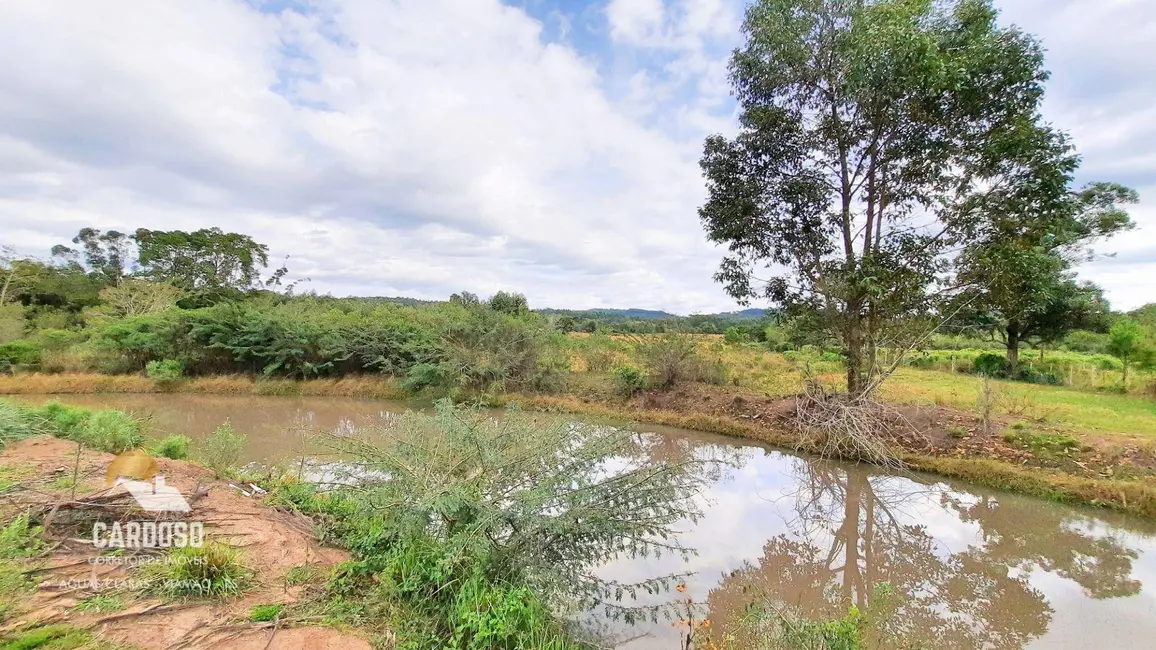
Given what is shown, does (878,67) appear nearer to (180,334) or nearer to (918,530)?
(918,530)

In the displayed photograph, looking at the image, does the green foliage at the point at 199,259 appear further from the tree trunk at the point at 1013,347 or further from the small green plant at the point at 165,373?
the tree trunk at the point at 1013,347

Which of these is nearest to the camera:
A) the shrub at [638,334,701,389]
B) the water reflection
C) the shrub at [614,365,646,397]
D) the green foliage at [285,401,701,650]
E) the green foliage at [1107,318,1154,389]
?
the green foliage at [285,401,701,650]

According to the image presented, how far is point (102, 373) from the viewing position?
14.7m

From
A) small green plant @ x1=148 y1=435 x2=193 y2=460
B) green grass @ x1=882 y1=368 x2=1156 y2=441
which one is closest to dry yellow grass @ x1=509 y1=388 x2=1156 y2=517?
green grass @ x1=882 y1=368 x2=1156 y2=441

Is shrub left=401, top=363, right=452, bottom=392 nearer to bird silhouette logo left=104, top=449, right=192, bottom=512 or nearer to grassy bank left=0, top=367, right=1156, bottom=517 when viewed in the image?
grassy bank left=0, top=367, right=1156, bottom=517

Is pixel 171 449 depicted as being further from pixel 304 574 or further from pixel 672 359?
pixel 672 359

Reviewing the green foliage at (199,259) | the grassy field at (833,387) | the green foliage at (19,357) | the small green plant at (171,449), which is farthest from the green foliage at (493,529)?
the green foliage at (199,259)

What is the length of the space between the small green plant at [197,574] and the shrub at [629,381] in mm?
9889

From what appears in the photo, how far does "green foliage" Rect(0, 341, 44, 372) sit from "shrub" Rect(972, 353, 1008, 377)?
105ft

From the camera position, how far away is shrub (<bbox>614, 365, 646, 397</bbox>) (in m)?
12.4

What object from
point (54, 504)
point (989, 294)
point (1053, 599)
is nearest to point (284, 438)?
point (54, 504)

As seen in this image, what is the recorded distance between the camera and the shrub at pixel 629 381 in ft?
40.6

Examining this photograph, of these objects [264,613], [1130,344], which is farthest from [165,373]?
[1130,344]

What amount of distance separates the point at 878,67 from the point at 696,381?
7699 mm
